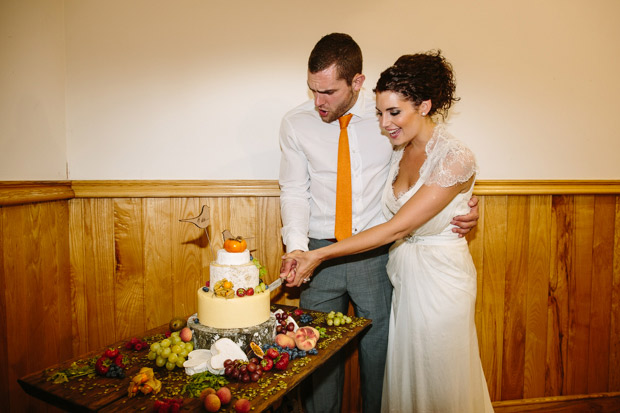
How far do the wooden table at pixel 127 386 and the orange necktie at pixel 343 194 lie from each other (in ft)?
2.37

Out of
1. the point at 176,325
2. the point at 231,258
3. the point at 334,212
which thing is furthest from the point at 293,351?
the point at 334,212

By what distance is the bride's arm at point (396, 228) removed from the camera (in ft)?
6.42

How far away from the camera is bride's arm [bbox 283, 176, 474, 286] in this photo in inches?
77.0

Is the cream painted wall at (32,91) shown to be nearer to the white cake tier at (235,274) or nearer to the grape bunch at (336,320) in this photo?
the white cake tier at (235,274)

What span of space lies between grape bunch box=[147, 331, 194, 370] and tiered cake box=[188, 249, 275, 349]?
0.22 feet

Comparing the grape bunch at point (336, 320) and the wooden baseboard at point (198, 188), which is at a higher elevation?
the wooden baseboard at point (198, 188)

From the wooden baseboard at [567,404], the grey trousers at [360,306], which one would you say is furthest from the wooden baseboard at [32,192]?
the wooden baseboard at [567,404]

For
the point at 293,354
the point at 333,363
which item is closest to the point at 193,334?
the point at 293,354

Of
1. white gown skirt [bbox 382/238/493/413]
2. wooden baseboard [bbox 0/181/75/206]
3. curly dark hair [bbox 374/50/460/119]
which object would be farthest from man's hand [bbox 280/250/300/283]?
wooden baseboard [bbox 0/181/75/206]

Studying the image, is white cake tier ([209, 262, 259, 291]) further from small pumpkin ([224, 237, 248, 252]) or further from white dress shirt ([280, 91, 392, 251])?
white dress shirt ([280, 91, 392, 251])

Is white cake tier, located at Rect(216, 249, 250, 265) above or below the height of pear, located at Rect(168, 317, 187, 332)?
above

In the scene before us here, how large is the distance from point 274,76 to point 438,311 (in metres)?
1.60

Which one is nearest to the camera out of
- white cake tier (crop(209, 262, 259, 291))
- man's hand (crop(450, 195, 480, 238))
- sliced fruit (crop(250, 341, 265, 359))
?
sliced fruit (crop(250, 341, 265, 359))

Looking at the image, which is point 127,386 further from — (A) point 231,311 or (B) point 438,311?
(B) point 438,311
